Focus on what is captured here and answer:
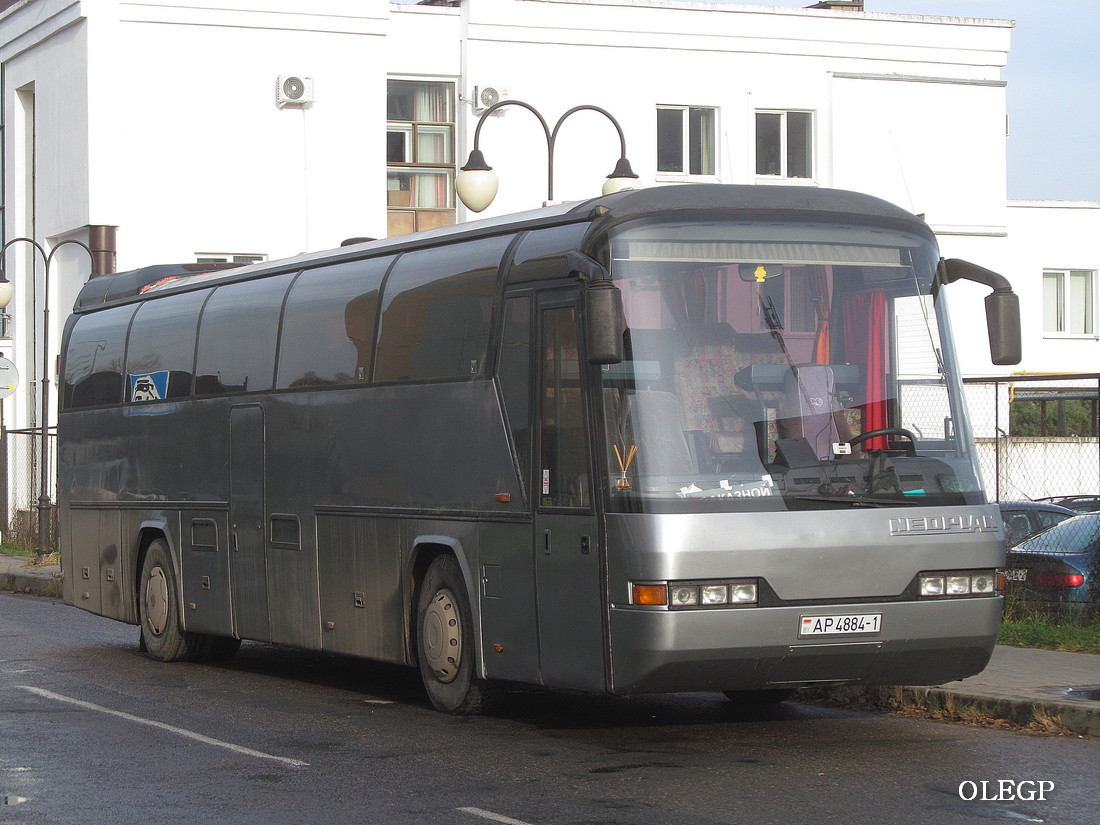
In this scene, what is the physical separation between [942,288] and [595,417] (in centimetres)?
241

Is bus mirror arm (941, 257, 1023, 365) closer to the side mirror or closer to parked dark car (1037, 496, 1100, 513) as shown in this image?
the side mirror

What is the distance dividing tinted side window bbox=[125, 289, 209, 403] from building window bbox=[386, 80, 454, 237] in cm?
1977

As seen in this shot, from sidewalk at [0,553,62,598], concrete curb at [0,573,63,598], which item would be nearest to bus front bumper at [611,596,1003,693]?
sidewalk at [0,553,62,598]

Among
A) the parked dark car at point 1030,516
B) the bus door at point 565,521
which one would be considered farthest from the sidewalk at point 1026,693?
the parked dark car at point 1030,516

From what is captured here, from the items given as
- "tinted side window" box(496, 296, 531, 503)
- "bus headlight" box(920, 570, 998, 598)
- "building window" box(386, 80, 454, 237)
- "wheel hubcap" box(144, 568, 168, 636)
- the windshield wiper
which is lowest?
"wheel hubcap" box(144, 568, 168, 636)

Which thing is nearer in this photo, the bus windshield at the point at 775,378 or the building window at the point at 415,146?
the bus windshield at the point at 775,378

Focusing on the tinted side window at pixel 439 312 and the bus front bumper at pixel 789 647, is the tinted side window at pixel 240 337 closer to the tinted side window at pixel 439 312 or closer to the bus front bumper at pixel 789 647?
the tinted side window at pixel 439 312

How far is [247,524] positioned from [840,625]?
6.07 meters

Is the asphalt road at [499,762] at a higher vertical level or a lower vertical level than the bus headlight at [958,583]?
lower

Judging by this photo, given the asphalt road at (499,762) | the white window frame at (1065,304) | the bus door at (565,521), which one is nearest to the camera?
the asphalt road at (499,762)

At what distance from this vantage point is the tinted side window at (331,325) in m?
12.5

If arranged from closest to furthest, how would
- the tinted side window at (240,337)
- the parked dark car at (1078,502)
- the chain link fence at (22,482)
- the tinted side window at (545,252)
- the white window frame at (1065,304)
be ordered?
1. the tinted side window at (545,252)
2. the tinted side window at (240,337)
3. the parked dark car at (1078,502)
4. the chain link fence at (22,482)
5. the white window frame at (1065,304)

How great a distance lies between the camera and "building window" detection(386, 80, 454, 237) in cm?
3594

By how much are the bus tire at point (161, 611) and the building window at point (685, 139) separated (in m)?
22.4
